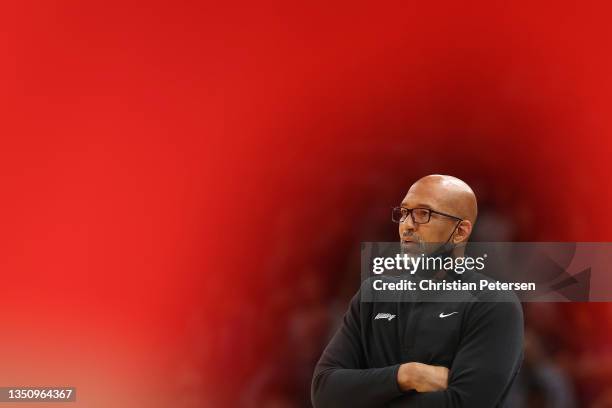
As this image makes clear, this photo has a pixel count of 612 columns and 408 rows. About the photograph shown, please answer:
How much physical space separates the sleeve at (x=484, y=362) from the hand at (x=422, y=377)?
0.02 meters

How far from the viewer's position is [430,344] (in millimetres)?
2953

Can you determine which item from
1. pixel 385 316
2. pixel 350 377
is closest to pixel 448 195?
pixel 385 316

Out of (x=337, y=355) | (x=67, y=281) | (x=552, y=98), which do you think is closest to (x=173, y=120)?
(x=67, y=281)

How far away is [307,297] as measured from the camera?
12.0 feet

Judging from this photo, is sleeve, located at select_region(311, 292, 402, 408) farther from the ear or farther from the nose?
the ear

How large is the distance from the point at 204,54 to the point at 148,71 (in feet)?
0.82

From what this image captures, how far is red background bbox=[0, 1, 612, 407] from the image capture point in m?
3.61

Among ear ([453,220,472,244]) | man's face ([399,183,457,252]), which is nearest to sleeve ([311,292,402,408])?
man's face ([399,183,457,252])

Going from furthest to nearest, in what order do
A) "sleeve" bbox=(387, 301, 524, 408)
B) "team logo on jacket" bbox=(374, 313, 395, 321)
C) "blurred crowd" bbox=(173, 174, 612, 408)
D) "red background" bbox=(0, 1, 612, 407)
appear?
"red background" bbox=(0, 1, 612, 407) → "blurred crowd" bbox=(173, 174, 612, 408) → "team logo on jacket" bbox=(374, 313, 395, 321) → "sleeve" bbox=(387, 301, 524, 408)

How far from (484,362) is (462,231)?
51cm

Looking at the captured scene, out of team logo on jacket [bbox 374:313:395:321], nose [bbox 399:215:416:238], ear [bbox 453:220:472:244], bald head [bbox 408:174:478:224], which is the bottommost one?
team logo on jacket [bbox 374:313:395:321]

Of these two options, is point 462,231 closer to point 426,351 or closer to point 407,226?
point 407,226

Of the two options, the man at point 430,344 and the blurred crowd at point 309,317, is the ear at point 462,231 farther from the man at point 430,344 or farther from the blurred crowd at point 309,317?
A: the blurred crowd at point 309,317

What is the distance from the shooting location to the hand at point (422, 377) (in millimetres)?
2836
